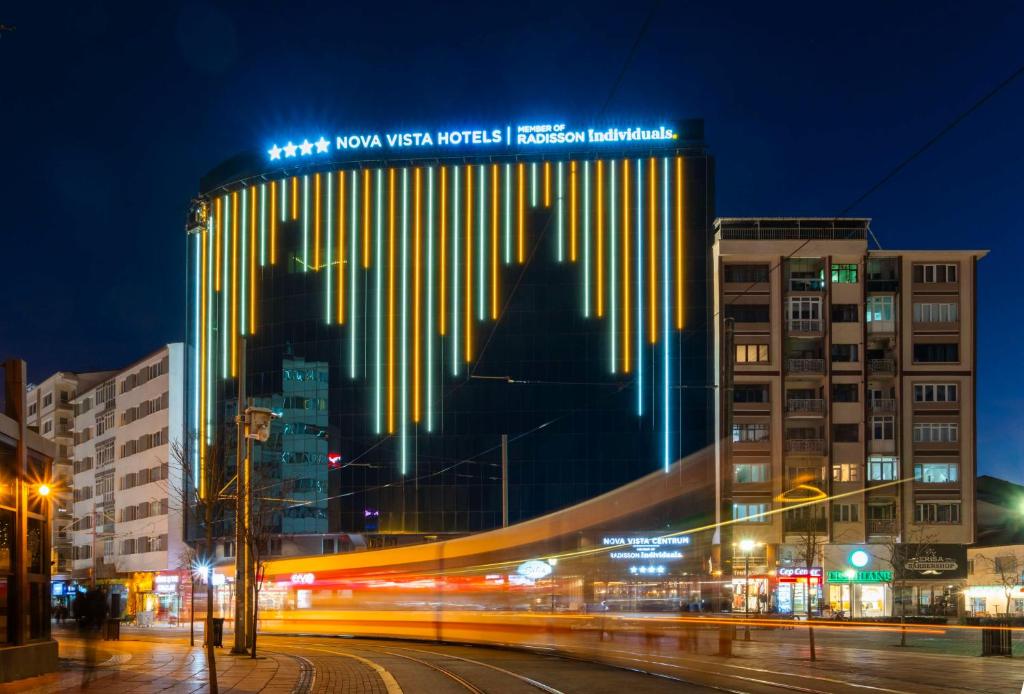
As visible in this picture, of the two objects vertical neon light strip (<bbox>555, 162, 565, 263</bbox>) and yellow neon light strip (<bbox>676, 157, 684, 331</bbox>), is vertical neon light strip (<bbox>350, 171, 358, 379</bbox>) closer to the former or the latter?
vertical neon light strip (<bbox>555, 162, 565, 263</bbox>)

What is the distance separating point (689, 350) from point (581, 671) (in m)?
59.5

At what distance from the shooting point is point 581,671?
3041cm

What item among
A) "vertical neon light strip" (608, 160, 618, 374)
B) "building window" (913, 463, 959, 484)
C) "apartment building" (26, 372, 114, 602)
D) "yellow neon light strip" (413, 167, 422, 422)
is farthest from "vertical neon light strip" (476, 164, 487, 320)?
"apartment building" (26, 372, 114, 602)

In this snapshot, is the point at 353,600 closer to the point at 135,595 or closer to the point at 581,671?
the point at 581,671

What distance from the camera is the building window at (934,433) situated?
274 ft

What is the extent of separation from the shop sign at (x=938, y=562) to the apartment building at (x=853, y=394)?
1.28ft

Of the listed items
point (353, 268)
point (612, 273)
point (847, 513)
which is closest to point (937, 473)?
point (847, 513)

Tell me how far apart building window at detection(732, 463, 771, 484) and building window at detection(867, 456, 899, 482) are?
22.6ft

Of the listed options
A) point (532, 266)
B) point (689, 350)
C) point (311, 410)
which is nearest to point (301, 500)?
point (311, 410)

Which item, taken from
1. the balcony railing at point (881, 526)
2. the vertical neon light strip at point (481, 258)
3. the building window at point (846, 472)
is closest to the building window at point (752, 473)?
the building window at point (846, 472)

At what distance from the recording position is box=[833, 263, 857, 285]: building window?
84.1 metres

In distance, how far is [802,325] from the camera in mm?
83312

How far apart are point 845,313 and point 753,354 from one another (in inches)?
273

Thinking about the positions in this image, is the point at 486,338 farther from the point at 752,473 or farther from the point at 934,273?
the point at 934,273
